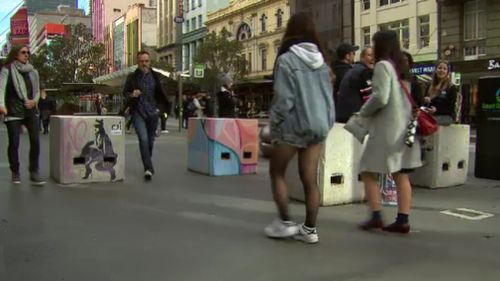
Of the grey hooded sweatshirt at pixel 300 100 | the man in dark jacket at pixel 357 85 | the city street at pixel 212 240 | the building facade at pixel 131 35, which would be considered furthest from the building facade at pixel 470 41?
the building facade at pixel 131 35

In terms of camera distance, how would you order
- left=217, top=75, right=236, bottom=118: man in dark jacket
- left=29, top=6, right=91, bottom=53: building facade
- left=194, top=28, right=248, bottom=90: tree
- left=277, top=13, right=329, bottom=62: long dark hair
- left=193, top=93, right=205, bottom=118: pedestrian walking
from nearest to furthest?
left=277, top=13, right=329, bottom=62: long dark hair < left=217, top=75, right=236, bottom=118: man in dark jacket < left=193, top=93, right=205, bottom=118: pedestrian walking < left=194, top=28, right=248, bottom=90: tree < left=29, top=6, right=91, bottom=53: building facade

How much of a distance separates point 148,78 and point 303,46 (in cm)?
414

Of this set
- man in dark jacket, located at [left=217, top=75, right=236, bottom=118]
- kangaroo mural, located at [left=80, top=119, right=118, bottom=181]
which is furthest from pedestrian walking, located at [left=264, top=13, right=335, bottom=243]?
man in dark jacket, located at [left=217, top=75, right=236, bottom=118]

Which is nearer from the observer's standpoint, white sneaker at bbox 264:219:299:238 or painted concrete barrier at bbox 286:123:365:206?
white sneaker at bbox 264:219:299:238

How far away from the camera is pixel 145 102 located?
8367 millimetres

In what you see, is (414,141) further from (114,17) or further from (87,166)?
(114,17)

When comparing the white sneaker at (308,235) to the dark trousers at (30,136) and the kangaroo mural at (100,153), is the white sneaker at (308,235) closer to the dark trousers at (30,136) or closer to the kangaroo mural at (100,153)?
the kangaroo mural at (100,153)

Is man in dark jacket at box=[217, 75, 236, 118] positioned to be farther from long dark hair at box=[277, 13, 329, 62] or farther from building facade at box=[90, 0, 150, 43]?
building facade at box=[90, 0, 150, 43]

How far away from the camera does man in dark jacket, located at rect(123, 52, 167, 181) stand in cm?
834

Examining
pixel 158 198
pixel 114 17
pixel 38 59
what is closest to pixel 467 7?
pixel 158 198

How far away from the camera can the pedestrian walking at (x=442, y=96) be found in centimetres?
782

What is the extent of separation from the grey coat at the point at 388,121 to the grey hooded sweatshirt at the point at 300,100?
→ 0.55m

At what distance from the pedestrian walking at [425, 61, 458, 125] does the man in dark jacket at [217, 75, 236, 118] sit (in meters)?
4.46

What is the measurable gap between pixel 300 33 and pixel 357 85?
179 centimetres
